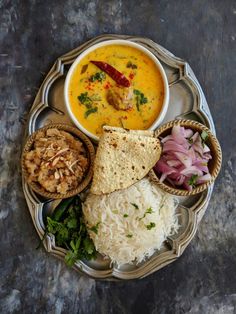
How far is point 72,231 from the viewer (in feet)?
9.87

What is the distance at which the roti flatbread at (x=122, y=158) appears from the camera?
280 cm

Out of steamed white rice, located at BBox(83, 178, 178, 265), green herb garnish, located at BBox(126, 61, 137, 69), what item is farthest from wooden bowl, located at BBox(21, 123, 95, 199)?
green herb garnish, located at BBox(126, 61, 137, 69)

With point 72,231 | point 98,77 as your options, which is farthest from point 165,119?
point 72,231

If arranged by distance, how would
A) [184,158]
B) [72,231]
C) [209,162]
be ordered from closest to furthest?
[184,158] → [209,162] → [72,231]

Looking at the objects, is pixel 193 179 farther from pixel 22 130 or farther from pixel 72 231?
pixel 22 130

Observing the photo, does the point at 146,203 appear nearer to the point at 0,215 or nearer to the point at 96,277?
the point at 96,277

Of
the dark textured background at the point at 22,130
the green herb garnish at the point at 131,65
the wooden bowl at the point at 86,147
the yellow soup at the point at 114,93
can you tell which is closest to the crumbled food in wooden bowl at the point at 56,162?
the wooden bowl at the point at 86,147

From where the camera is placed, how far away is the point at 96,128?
2904 mm

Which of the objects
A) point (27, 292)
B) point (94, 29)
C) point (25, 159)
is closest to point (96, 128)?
point (25, 159)

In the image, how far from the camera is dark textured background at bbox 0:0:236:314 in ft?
10.1

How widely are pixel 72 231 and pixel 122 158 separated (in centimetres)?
57

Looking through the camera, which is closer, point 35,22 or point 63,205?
point 63,205

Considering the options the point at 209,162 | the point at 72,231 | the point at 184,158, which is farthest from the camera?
the point at 72,231

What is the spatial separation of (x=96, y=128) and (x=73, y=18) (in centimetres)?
81
